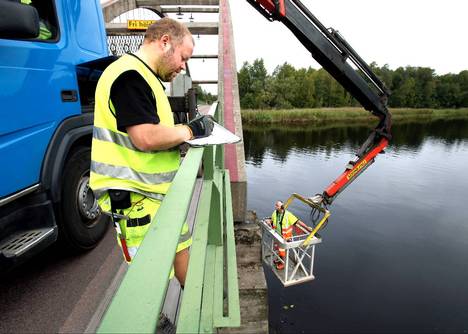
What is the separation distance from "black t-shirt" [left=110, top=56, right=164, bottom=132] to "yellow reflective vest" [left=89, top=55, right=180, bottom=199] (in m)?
0.07

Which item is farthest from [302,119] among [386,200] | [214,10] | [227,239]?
[227,239]

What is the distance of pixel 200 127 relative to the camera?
151 cm

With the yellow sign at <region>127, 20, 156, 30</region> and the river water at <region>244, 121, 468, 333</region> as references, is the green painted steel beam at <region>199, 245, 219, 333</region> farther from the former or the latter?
the yellow sign at <region>127, 20, 156, 30</region>

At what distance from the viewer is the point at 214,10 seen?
11398 millimetres

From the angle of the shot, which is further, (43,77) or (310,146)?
(310,146)

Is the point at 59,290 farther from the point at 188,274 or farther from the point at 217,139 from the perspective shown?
the point at 217,139

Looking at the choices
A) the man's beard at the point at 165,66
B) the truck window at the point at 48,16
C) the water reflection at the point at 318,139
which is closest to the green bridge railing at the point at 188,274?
the man's beard at the point at 165,66

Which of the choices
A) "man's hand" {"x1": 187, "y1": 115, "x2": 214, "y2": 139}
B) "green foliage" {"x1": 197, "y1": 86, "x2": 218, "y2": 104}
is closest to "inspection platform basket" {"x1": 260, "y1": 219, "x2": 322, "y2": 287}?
"green foliage" {"x1": 197, "y1": 86, "x2": 218, "y2": 104}

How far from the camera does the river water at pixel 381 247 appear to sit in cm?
802

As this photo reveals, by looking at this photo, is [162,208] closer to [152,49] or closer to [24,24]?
[152,49]

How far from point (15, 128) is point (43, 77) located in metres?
0.49

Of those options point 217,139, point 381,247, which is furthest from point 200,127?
point 381,247

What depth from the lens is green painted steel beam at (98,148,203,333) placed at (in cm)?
45

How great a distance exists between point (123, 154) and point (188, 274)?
0.69 metres
